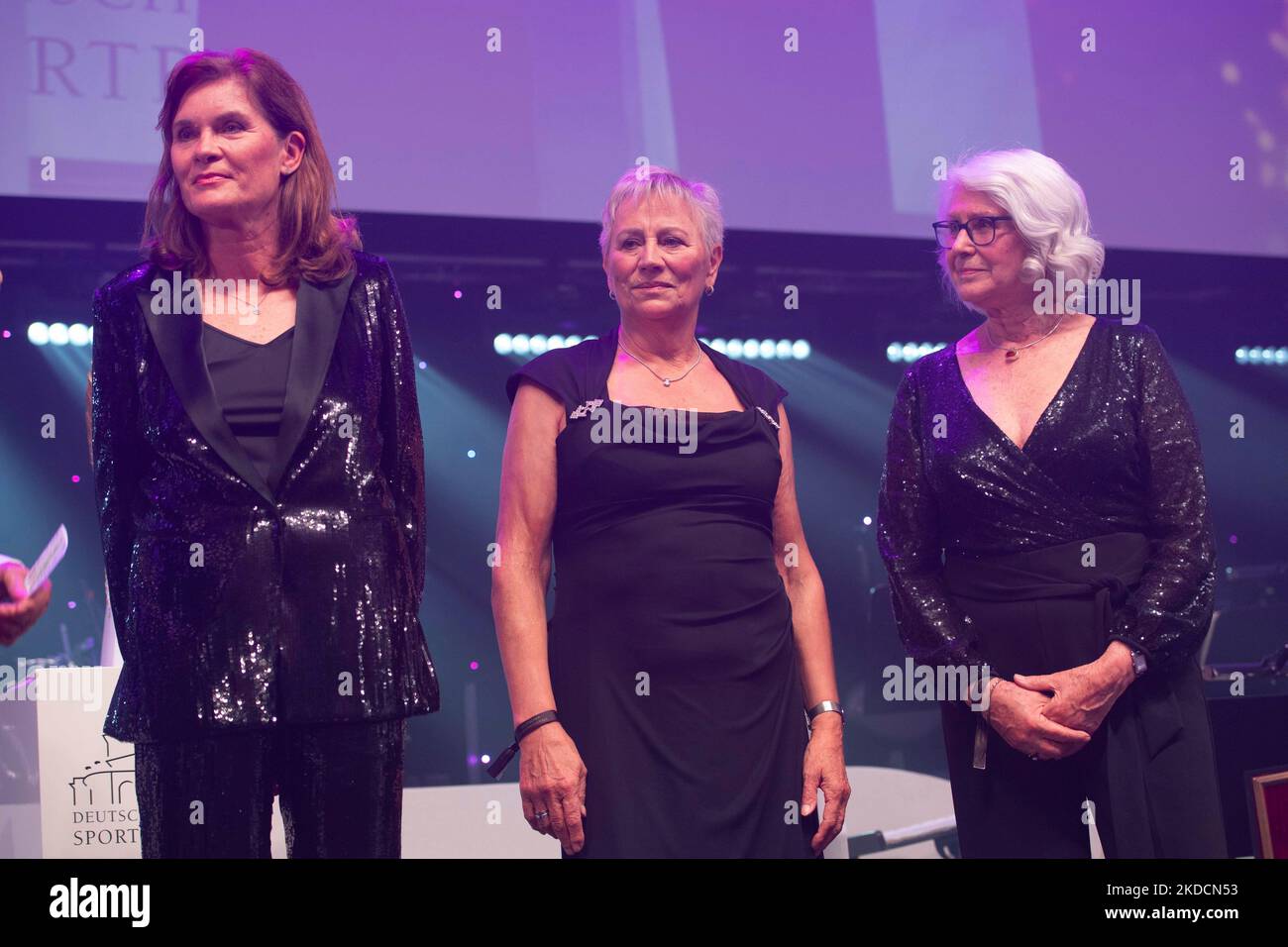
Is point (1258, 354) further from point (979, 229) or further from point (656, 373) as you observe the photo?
point (656, 373)

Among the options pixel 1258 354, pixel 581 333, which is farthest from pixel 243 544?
pixel 1258 354

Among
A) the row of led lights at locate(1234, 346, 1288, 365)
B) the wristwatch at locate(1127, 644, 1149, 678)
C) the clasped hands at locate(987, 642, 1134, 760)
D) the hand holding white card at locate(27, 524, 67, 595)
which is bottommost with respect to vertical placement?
the clasped hands at locate(987, 642, 1134, 760)

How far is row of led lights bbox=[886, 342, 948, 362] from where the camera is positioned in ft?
26.3

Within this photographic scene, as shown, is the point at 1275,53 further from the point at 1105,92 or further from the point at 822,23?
the point at 822,23

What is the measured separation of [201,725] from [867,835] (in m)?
2.55

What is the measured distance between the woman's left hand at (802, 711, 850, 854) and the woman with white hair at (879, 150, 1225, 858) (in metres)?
0.21

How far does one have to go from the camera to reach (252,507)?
158 cm

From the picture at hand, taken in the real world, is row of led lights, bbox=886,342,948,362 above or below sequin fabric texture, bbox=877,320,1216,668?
above

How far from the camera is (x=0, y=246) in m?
6.27

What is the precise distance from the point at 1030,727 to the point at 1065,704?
6cm

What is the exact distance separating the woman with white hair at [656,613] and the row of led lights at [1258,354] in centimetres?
684

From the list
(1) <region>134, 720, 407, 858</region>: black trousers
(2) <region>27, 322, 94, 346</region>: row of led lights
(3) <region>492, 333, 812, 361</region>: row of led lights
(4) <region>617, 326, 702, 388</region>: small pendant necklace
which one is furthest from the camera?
(3) <region>492, 333, 812, 361</region>: row of led lights

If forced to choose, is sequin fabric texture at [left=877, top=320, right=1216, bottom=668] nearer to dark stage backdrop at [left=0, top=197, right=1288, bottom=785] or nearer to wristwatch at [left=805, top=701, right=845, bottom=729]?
wristwatch at [left=805, top=701, right=845, bottom=729]
